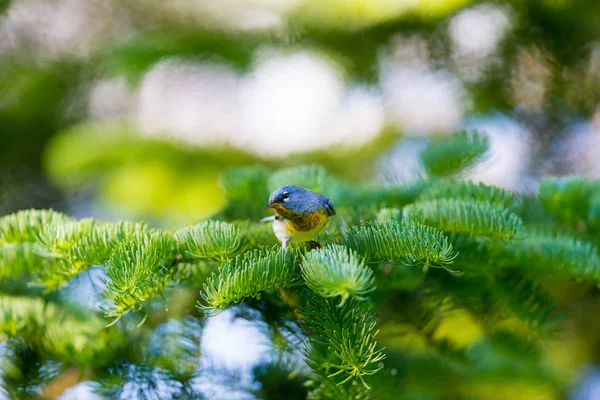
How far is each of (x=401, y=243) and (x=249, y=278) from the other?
0.90 ft

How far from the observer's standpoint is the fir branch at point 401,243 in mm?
926

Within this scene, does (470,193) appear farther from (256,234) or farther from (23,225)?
(23,225)

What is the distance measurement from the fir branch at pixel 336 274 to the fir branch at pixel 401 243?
87 mm

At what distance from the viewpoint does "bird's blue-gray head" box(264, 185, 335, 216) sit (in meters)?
1.22

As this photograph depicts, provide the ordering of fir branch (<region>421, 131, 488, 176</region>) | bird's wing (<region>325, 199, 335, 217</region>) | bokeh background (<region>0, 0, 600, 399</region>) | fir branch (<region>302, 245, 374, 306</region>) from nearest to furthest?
fir branch (<region>302, 245, 374, 306</region>) → bird's wing (<region>325, 199, 335, 217</region>) → fir branch (<region>421, 131, 488, 176</region>) → bokeh background (<region>0, 0, 600, 399</region>)

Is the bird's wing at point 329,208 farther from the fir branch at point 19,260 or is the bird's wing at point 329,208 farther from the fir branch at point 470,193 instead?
the fir branch at point 19,260

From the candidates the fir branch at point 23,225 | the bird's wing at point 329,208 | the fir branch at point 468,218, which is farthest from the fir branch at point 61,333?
the fir branch at point 468,218

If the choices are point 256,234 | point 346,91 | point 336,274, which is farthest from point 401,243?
point 346,91

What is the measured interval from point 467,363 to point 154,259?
2.90 feet

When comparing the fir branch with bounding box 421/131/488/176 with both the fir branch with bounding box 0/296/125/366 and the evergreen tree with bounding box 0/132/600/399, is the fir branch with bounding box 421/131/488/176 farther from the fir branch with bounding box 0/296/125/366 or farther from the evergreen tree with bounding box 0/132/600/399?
the fir branch with bounding box 0/296/125/366

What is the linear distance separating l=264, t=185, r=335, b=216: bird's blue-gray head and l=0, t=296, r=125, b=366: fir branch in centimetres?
46

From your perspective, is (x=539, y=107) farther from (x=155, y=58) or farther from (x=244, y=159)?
(x=155, y=58)

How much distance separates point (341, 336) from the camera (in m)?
0.92

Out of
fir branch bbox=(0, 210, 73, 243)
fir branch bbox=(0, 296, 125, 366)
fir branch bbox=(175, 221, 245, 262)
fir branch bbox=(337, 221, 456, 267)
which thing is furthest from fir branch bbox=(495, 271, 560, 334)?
fir branch bbox=(0, 210, 73, 243)
